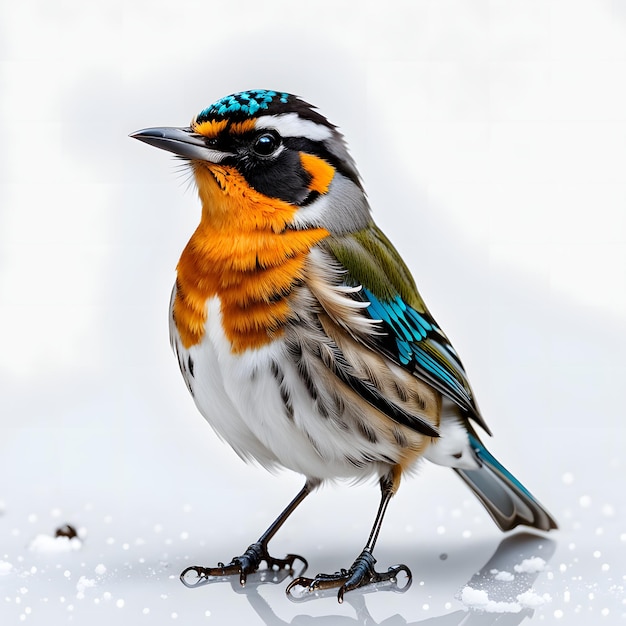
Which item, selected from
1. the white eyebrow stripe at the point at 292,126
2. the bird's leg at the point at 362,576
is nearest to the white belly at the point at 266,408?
the bird's leg at the point at 362,576

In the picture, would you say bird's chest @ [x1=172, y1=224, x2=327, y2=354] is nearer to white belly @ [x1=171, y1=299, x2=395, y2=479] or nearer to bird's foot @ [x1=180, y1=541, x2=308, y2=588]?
white belly @ [x1=171, y1=299, x2=395, y2=479]

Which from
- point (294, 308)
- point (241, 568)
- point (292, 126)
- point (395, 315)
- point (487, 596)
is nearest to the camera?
point (294, 308)

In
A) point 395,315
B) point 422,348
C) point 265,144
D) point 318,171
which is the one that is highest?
point 265,144

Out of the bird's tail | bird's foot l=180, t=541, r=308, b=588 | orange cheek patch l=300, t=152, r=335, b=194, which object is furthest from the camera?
the bird's tail

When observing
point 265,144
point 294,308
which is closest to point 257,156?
point 265,144

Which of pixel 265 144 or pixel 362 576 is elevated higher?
pixel 265 144

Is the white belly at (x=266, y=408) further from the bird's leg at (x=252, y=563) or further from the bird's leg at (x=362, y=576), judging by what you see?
the bird's leg at (x=252, y=563)

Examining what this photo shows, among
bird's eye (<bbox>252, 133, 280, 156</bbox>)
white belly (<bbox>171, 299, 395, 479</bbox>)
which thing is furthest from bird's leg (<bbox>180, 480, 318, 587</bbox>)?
bird's eye (<bbox>252, 133, 280, 156</bbox>)

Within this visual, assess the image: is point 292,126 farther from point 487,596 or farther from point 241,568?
point 487,596
